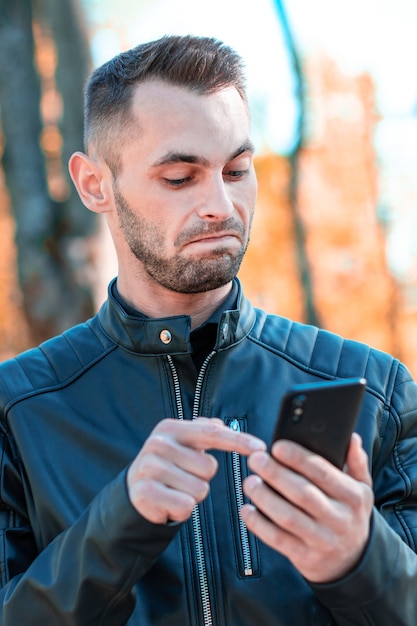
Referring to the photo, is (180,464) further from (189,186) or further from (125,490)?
(189,186)

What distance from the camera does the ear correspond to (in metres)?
2.86

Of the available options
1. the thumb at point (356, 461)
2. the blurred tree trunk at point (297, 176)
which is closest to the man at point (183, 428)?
the thumb at point (356, 461)

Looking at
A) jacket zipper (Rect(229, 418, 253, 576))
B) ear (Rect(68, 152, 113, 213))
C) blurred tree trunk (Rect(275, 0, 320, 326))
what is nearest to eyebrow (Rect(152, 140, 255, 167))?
ear (Rect(68, 152, 113, 213))

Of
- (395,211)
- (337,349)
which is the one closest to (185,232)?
(337,349)

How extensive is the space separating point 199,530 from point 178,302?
724mm

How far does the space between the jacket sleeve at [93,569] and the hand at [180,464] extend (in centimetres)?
7

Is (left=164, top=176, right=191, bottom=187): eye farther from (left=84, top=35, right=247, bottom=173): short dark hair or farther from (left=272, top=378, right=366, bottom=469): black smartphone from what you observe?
(left=272, top=378, right=366, bottom=469): black smartphone

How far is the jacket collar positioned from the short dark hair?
49 cm

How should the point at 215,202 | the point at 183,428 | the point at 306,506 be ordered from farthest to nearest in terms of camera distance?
the point at 215,202, the point at 183,428, the point at 306,506

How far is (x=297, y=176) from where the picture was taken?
1189 centimetres

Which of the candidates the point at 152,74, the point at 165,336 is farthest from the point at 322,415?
the point at 152,74

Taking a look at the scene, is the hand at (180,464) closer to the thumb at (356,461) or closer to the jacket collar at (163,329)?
the thumb at (356,461)

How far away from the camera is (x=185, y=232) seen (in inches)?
99.4

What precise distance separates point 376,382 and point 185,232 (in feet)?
2.30
